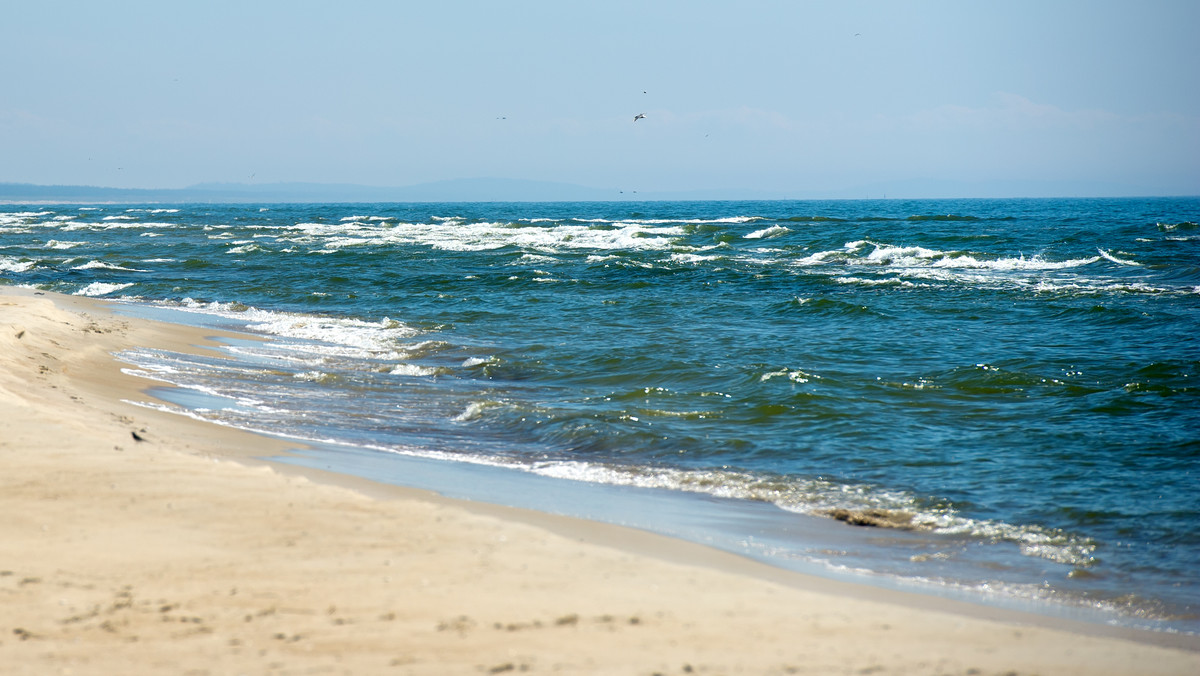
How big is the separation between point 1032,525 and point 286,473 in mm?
5801

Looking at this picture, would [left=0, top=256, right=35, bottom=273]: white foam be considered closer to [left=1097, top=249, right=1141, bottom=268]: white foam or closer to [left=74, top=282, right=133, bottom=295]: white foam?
[left=74, top=282, right=133, bottom=295]: white foam

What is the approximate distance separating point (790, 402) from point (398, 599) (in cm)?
775

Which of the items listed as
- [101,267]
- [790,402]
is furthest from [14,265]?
[790,402]

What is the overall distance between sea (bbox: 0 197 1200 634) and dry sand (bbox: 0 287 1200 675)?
44.0 inches

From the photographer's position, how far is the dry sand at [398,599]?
3.57 metres

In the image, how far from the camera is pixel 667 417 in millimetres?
10617

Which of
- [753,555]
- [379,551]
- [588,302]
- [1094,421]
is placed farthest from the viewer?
[588,302]

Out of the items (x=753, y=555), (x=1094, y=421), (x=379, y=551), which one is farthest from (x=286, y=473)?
(x=1094, y=421)

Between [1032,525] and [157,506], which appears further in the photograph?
[1032,525]

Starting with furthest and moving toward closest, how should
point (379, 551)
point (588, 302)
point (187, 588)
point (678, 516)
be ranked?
point (588, 302), point (678, 516), point (379, 551), point (187, 588)

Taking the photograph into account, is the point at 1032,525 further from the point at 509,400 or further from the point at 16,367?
the point at 16,367

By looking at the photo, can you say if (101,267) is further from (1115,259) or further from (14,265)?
(1115,259)

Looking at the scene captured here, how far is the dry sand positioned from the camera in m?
3.57

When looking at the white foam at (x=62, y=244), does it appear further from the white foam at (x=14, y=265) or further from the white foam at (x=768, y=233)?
the white foam at (x=768, y=233)
